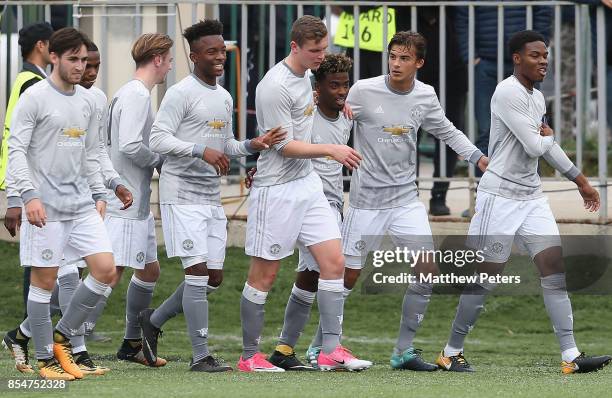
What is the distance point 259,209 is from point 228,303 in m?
3.24

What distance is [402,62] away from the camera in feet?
34.5

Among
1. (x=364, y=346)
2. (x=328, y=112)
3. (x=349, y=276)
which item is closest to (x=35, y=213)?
(x=328, y=112)

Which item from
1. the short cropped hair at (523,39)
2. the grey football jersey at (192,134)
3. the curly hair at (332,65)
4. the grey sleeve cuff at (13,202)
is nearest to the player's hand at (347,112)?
the curly hair at (332,65)

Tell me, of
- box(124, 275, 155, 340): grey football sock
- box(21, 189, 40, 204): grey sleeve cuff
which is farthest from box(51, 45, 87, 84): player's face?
box(124, 275, 155, 340): grey football sock

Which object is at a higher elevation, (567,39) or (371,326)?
(567,39)

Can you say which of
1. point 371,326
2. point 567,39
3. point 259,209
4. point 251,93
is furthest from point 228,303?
point 567,39

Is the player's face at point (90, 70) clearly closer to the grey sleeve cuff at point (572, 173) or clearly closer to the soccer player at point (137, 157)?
the soccer player at point (137, 157)

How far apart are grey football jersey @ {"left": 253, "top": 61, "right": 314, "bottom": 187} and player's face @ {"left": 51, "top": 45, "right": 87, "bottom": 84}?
106cm

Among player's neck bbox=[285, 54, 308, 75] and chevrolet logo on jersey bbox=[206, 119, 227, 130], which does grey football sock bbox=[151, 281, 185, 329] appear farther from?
player's neck bbox=[285, 54, 308, 75]

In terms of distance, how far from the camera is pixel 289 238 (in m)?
10.2

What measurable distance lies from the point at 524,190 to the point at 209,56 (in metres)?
1.99

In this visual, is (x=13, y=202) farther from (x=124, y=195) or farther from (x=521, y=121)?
(x=521, y=121)

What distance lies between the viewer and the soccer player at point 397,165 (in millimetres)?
10578

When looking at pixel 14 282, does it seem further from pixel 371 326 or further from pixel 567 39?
pixel 567 39
